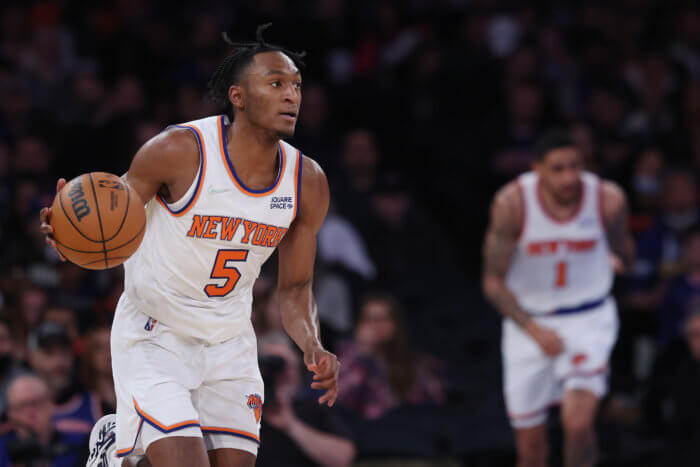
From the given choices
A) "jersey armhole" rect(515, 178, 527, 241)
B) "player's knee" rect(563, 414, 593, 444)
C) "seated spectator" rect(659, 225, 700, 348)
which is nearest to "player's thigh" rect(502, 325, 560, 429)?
"player's knee" rect(563, 414, 593, 444)

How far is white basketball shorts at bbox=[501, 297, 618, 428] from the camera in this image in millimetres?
6105

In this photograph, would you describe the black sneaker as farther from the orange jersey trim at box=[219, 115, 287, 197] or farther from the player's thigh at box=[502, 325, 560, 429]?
the player's thigh at box=[502, 325, 560, 429]

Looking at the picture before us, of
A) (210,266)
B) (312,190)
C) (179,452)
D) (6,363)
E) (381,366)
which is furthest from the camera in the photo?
(381,366)

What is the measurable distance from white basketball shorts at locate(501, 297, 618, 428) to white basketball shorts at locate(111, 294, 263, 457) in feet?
8.47

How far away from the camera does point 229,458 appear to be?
157 inches

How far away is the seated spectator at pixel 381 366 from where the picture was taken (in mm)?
6973

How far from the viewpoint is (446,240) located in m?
9.21

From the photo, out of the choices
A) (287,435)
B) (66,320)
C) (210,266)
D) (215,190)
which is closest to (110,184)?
(215,190)

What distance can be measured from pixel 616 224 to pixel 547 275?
556 millimetres

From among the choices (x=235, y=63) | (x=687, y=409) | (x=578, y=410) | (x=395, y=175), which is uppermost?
(x=235, y=63)

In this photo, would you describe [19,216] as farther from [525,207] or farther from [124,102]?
[525,207]

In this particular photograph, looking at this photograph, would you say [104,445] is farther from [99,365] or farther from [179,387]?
[99,365]

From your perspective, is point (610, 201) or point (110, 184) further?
point (610, 201)

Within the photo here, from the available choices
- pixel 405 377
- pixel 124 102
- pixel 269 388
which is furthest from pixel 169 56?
pixel 269 388
